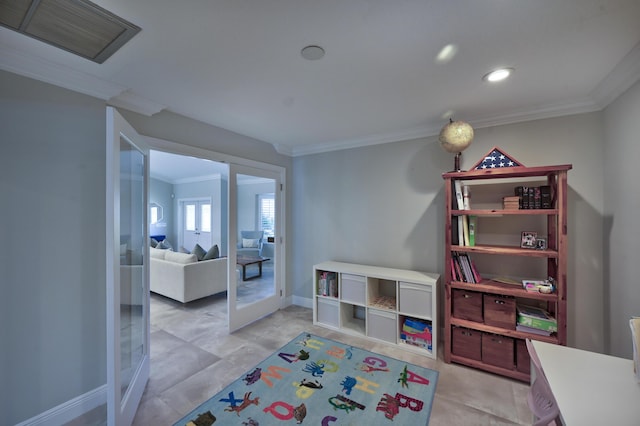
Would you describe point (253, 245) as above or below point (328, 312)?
above

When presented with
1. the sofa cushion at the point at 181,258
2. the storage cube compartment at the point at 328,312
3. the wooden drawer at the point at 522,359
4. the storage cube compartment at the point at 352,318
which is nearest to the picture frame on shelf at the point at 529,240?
the wooden drawer at the point at 522,359

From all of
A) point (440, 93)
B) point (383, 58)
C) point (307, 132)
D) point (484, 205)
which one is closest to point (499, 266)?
point (484, 205)

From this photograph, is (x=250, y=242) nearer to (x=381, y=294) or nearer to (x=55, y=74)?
(x=381, y=294)

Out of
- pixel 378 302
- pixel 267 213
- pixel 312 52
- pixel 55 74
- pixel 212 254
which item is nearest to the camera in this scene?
pixel 312 52

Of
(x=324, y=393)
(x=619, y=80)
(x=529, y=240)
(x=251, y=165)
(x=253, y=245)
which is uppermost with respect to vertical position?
(x=619, y=80)

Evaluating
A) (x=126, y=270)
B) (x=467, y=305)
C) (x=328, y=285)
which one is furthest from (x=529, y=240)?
(x=126, y=270)

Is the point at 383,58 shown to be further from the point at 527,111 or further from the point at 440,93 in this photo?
the point at 527,111

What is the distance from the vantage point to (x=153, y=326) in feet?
10.5

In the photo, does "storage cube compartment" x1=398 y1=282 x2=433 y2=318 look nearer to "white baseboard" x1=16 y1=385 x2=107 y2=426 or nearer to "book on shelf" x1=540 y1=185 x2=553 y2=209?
"book on shelf" x1=540 y1=185 x2=553 y2=209

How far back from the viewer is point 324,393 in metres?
1.99

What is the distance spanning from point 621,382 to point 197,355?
9.77 feet

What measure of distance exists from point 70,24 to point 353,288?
9.87 ft

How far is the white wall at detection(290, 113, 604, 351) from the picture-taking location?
2.21 m

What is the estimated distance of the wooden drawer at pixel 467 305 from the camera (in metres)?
2.30
